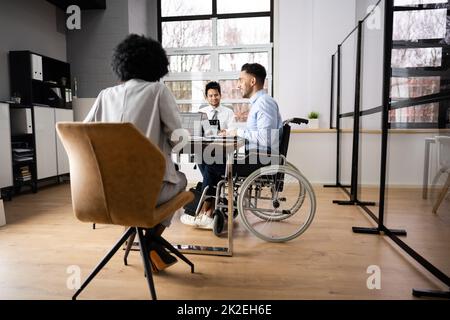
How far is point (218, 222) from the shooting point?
2455 millimetres

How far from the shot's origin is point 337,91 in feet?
14.1

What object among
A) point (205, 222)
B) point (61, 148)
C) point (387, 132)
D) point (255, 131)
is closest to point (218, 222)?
point (205, 222)

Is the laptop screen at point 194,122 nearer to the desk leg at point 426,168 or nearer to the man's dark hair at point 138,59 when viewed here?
the man's dark hair at point 138,59

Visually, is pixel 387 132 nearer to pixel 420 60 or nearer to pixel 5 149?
pixel 420 60

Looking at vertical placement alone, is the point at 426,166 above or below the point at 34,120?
below

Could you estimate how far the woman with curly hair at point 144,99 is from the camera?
58.2 inches

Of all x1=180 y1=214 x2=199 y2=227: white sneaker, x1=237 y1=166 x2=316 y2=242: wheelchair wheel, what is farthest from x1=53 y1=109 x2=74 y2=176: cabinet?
x1=237 y1=166 x2=316 y2=242: wheelchair wheel

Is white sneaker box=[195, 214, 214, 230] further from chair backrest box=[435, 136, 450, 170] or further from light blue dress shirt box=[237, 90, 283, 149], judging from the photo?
chair backrest box=[435, 136, 450, 170]


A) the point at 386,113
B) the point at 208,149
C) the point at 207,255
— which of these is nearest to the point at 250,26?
the point at 386,113

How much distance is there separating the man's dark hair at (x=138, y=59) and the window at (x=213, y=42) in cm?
369

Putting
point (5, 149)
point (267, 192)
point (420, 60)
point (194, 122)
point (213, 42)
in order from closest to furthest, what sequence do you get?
1. point (420, 60)
2. point (194, 122)
3. point (267, 192)
4. point (5, 149)
5. point (213, 42)

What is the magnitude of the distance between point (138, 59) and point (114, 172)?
22.0 inches

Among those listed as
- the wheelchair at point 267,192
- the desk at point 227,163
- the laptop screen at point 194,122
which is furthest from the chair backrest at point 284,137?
the laptop screen at point 194,122

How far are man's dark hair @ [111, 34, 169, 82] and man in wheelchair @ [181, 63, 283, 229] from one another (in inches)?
36.8
